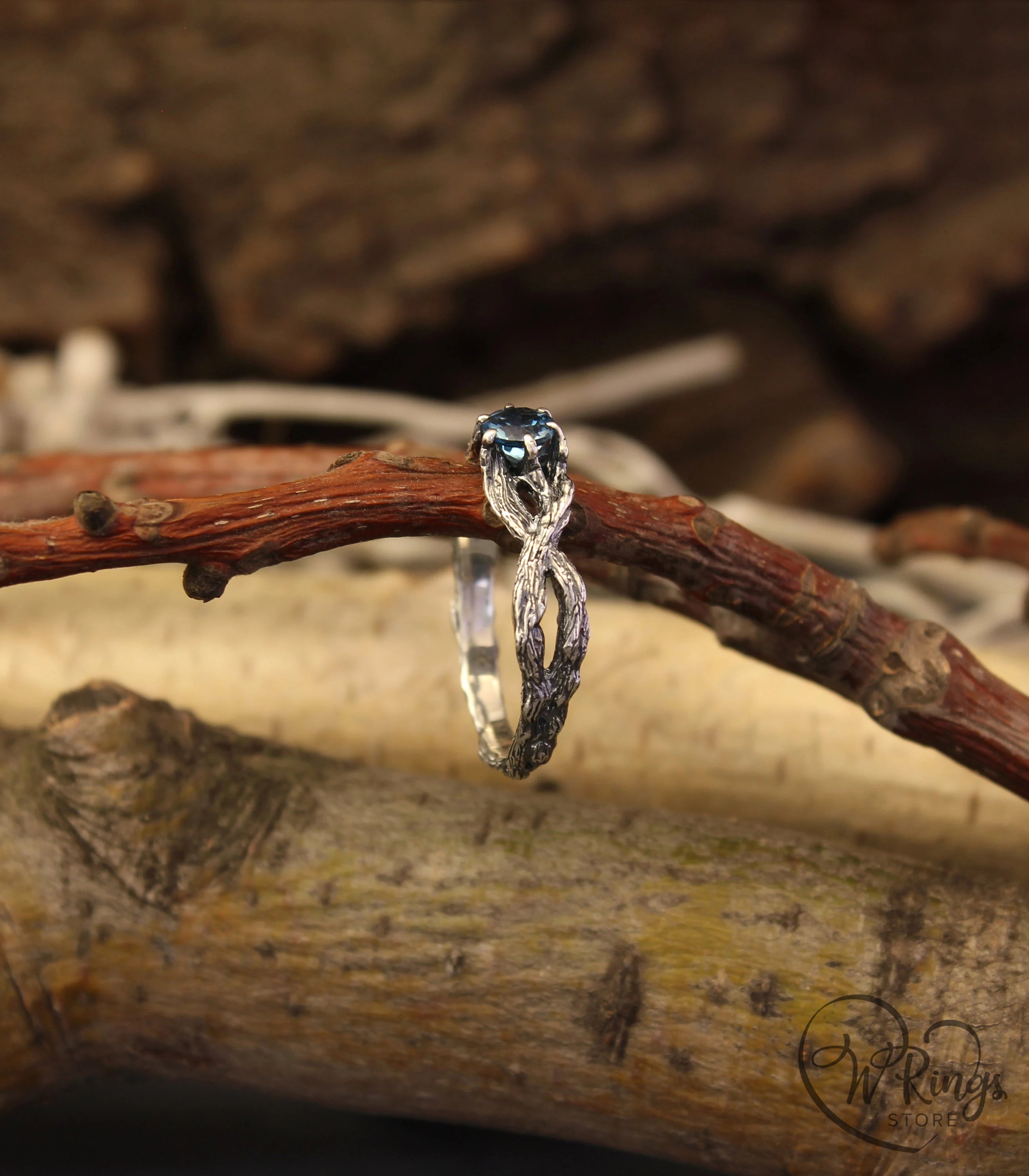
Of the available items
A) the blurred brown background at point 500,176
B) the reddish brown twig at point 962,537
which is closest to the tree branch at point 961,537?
the reddish brown twig at point 962,537

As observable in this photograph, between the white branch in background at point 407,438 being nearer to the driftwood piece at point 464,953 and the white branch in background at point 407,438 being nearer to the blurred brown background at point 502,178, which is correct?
the blurred brown background at point 502,178

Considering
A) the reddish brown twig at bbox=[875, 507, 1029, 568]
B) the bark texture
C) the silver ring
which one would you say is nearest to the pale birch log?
the reddish brown twig at bbox=[875, 507, 1029, 568]

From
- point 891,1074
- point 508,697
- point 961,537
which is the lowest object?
point 891,1074

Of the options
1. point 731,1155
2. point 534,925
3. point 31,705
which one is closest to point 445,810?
point 534,925

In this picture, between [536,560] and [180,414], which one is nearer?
[536,560]

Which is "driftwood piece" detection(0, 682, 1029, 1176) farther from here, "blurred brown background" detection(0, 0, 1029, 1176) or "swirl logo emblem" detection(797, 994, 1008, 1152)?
"blurred brown background" detection(0, 0, 1029, 1176)

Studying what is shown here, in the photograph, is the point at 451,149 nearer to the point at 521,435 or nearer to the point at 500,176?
the point at 500,176

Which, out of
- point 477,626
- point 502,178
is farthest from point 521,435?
point 502,178
